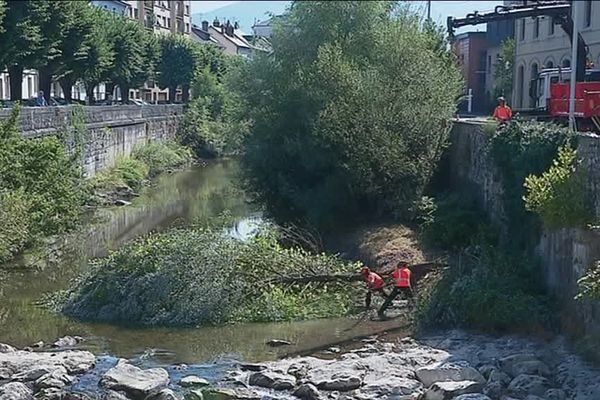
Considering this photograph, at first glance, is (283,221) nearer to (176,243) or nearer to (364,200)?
(364,200)

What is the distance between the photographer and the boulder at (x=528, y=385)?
1666 cm

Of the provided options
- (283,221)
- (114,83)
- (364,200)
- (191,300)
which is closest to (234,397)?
(191,300)

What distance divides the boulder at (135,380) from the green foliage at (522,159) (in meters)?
9.65

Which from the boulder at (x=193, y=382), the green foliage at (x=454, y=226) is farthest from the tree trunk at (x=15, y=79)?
the boulder at (x=193, y=382)

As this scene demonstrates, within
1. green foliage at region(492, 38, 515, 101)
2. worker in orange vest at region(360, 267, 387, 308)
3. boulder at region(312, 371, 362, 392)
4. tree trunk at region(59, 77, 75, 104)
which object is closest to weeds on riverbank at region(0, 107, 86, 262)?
worker in orange vest at region(360, 267, 387, 308)

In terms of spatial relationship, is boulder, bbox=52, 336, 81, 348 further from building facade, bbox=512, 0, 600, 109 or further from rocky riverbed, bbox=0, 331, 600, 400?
building facade, bbox=512, 0, 600, 109

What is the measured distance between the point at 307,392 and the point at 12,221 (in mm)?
12555

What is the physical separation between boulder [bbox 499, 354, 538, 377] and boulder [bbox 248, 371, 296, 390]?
4.09 metres

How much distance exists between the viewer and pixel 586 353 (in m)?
17.9

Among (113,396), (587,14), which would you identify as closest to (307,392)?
(113,396)

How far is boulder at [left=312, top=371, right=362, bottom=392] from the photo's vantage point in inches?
692

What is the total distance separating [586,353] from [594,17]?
3130 centimetres

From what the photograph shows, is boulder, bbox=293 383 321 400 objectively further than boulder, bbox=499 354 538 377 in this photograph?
No

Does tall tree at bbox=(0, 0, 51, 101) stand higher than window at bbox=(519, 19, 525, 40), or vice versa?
window at bbox=(519, 19, 525, 40)
